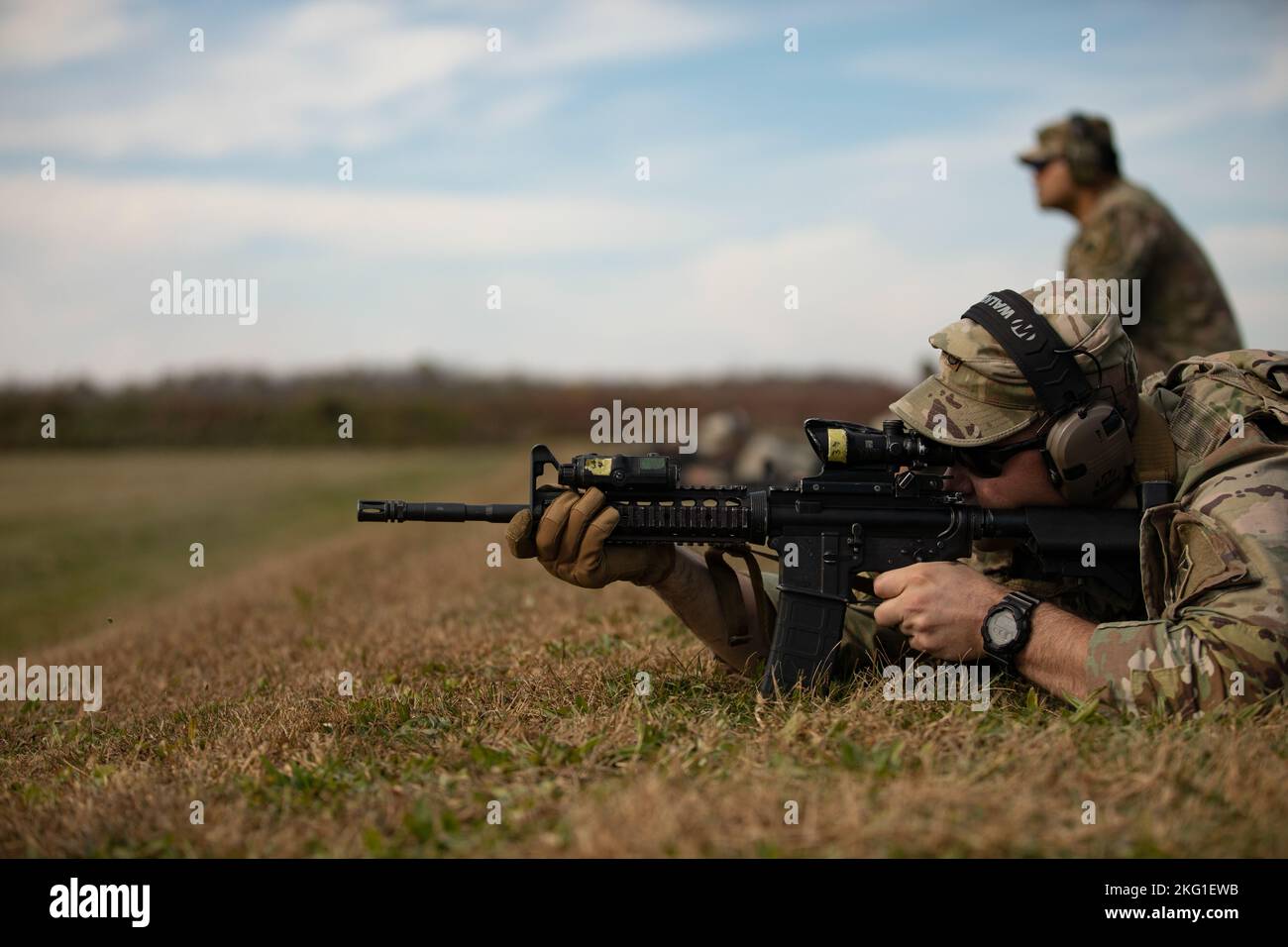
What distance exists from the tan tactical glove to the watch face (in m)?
1.43

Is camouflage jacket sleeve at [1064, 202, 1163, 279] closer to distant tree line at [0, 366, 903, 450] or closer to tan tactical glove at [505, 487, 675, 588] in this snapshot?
tan tactical glove at [505, 487, 675, 588]

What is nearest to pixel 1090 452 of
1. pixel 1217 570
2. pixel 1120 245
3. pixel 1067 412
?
pixel 1067 412

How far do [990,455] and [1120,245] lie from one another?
19.8 feet

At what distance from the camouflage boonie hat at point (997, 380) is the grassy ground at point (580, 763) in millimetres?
1150

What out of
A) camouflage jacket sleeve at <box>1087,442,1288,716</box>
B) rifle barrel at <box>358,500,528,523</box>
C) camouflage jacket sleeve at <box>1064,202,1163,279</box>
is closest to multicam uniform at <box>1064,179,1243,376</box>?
camouflage jacket sleeve at <box>1064,202,1163,279</box>

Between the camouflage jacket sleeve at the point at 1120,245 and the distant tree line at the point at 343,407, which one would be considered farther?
the distant tree line at the point at 343,407

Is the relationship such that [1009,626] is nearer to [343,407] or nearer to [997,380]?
[997,380]

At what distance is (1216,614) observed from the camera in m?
4.08

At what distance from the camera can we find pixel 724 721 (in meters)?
4.56

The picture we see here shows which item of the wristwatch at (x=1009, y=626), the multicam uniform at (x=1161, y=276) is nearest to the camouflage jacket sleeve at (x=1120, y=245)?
the multicam uniform at (x=1161, y=276)

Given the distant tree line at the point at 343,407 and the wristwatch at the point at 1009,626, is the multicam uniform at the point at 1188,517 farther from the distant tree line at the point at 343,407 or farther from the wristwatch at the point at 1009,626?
the distant tree line at the point at 343,407

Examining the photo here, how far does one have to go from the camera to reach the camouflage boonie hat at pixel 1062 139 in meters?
10.4
